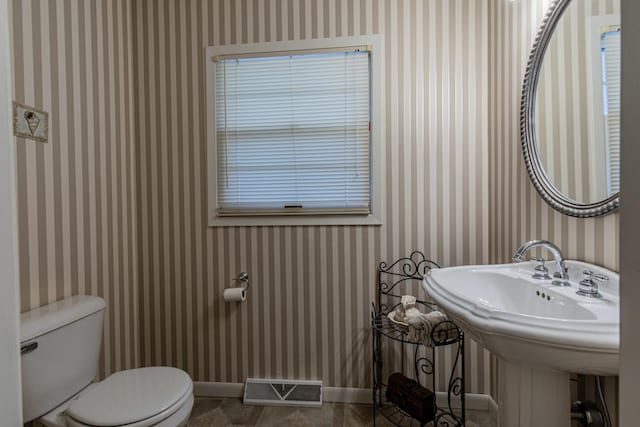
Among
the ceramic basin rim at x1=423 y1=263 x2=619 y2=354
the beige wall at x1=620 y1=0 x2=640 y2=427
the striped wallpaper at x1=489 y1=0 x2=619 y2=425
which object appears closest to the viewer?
the beige wall at x1=620 y1=0 x2=640 y2=427

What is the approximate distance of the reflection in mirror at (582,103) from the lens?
2.90 feet

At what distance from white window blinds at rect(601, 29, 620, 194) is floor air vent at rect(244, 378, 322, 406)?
1.64 meters

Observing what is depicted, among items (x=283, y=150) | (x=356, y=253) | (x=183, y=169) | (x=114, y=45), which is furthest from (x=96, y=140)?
(x=356, y=253)

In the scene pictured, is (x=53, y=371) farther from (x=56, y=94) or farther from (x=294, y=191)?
(x=294, y=191)

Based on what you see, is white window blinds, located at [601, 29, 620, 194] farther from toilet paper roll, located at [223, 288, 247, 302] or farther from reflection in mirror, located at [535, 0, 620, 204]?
toilet paper roll, located at [223, 288, 247, 302]

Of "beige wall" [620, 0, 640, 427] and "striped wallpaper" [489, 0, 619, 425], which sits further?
"striped wallpaper" [489, 0, 619, 425]

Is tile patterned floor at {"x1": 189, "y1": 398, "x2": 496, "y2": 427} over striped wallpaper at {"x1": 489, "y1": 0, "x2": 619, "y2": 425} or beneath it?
beneath

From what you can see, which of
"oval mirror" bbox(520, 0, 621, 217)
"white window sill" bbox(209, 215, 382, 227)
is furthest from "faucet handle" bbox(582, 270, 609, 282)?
"white window sill" bbox(209, 215, 382, 227)

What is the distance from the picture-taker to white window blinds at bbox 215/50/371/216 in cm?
169

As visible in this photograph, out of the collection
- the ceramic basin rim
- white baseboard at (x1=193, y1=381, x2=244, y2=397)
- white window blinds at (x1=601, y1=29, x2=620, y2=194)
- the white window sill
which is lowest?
white baseboard at (x1=193, y1=381, x2=244, y2=397)

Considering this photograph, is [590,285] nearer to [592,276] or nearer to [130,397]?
[592,276]

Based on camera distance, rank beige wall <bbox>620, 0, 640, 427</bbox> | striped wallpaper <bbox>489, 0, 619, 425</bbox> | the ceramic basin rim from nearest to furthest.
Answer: beige wall <bbox>620, 0, 640, 427</bbox>, the ceramic basin rim, striped wallpaper <bbox>489, 0, 619, 425</bbox>

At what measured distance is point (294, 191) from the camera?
173cm

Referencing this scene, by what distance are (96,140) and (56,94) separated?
266 mm
